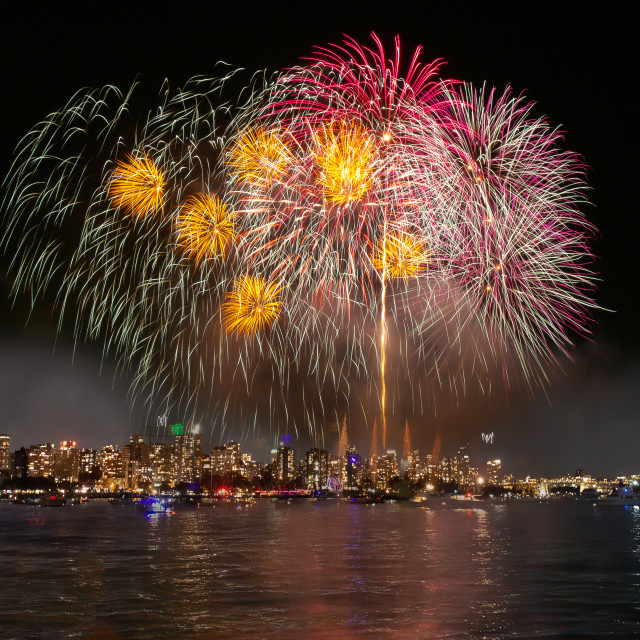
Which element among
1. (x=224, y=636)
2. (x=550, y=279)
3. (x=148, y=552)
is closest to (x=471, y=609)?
(x=224, y=636)

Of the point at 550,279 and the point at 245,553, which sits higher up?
the point at 550,279

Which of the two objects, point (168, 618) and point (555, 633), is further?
point (168, 618)

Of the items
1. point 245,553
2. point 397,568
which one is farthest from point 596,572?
point 245,553

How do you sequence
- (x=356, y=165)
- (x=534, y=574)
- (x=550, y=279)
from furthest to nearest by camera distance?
(x=534, y=574) < (x=550, y=279) < (x=356, y=165)

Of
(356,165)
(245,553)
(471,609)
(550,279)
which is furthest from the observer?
(245,553)

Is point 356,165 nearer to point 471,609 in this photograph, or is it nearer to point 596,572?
point 471,609

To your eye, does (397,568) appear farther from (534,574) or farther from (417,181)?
(417,181)

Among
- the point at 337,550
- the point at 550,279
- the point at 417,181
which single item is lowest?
the point at 337,550

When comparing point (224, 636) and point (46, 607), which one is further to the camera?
point (46, 607)

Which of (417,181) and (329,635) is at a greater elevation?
(417,181)
